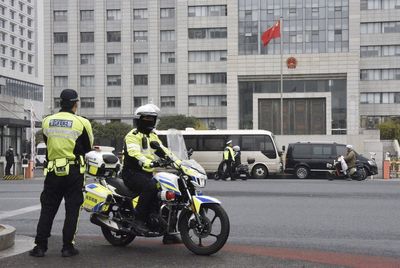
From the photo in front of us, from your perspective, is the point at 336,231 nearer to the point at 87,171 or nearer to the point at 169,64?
the point at 87,171

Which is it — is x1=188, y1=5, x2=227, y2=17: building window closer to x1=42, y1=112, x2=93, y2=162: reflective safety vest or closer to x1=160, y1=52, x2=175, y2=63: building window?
x1=160, y1=52, x2=175, y2=63: building window

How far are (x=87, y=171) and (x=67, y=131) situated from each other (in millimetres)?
898

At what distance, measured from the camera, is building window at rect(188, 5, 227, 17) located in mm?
74812

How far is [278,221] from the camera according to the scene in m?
10.4

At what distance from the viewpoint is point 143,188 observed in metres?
6.93

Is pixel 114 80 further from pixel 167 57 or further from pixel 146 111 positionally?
pixel 146 111

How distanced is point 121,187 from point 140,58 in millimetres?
72606

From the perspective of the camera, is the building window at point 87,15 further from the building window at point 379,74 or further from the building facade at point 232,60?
the building window at point 379,74

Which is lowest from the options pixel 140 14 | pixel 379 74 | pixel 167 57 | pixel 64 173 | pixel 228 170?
pixel 228 170

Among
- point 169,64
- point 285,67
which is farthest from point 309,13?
point 169,64

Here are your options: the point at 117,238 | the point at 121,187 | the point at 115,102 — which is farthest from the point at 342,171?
the point at 115,102

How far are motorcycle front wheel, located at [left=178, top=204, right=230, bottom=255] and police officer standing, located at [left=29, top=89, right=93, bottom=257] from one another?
127 centimetres

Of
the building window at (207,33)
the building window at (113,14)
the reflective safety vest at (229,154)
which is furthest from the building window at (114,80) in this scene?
the reflective safety vest at (229,154)

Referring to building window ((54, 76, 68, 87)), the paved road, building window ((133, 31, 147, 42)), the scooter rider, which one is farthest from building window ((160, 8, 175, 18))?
the paved road
